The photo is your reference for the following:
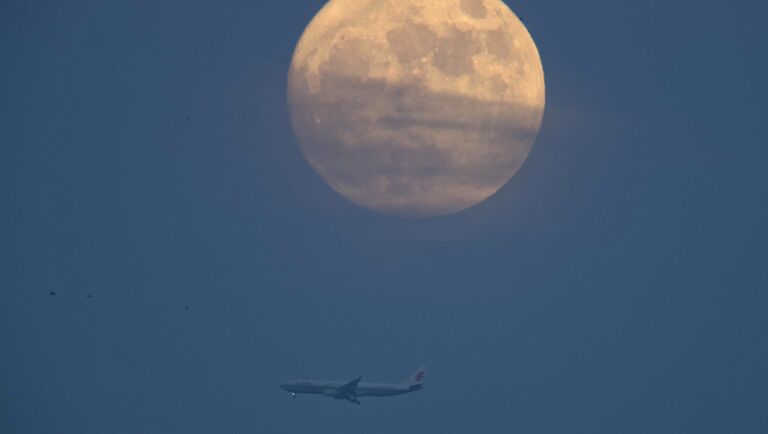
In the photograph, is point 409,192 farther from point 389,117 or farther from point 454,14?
point 454,14

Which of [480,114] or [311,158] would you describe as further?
[311,158]

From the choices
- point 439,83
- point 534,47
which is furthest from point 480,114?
point 534,47

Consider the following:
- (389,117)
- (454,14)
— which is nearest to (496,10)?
(454,14)

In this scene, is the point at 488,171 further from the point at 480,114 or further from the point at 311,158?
the point at 311,158

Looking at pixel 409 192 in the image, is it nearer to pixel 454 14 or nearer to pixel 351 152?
pixel 351 152

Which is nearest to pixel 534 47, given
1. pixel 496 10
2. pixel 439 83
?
pixel 496 10

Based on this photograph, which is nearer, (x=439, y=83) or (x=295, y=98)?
(x=439, y=83)

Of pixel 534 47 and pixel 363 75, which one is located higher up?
pixel 534 47
